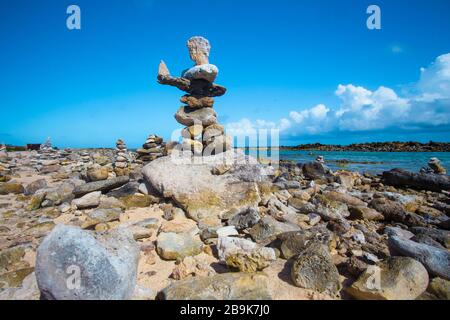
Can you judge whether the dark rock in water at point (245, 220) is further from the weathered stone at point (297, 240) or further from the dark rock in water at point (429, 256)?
the dark rock in water at point (429, 256)

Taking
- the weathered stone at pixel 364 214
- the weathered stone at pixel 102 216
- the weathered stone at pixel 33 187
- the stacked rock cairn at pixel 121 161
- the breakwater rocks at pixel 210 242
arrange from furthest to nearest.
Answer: the stacked rock cairn at pixel 121 161, the weathered stone at pixel 33 187, the weathered stone at pixel 364 214, the weathered stone at pixel 102 216, the breakwater rocks at pixel 210 242

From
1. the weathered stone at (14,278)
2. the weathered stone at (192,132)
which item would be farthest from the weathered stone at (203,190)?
the weathered stone at (14,278)

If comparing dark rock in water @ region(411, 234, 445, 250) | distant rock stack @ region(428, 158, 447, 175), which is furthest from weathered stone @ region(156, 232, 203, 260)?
distant rock stack @ region(428, 158, 447, 175)

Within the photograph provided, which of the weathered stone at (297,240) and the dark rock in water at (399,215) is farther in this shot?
the dark rock in water at (399,215)

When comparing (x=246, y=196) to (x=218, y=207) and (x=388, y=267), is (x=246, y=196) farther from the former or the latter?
(x=388, y=267)

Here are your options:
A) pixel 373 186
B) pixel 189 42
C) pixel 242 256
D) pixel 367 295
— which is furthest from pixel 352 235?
pixel 373 186

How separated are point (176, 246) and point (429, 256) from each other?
4.59m

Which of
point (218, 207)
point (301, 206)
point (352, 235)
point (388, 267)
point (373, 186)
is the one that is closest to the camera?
point (388, 267)

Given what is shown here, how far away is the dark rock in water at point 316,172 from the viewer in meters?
17.0

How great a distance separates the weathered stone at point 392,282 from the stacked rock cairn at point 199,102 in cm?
666

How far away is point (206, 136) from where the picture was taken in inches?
385

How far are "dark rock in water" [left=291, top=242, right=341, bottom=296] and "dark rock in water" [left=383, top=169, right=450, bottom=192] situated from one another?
14928mm
